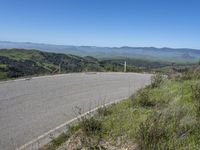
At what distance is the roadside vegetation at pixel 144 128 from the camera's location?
5.34 metres

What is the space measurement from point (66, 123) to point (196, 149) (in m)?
4.42

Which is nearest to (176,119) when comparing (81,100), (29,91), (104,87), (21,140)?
(21,140)

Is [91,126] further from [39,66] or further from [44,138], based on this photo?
[39,66]

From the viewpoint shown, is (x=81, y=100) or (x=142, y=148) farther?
(x=81, y=100)

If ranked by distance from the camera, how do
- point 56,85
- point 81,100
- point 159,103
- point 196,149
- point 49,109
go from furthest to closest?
point 56,85 < point 81,100 < point 49,109 < point 159,103 < point 196,149

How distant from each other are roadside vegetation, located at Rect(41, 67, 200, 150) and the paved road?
131 cm

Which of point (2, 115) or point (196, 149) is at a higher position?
point (196, 149)

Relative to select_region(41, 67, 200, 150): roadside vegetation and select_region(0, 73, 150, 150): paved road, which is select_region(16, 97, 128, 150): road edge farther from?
select_region(41, 67, 200, 150): roadside vegetation

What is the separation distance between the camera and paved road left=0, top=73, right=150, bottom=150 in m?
7.91

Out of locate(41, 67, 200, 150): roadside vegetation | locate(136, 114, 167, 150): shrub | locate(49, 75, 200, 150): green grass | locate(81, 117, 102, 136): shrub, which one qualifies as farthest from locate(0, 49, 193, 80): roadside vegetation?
locate(136, 114, 167, 150): shrub

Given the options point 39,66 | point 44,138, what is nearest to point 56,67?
point 39,66

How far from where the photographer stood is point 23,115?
9367mm

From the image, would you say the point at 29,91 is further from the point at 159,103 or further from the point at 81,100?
the point at 159,103

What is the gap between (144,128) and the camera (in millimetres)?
5410
